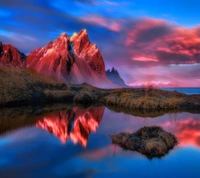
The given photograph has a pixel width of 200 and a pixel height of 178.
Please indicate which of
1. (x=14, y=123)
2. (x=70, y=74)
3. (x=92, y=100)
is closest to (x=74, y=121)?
(x=14, y=123)

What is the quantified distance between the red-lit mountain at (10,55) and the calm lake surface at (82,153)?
141 m

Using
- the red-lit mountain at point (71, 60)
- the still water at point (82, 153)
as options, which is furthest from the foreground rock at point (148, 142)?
the red-lit mountain at point (71, 60)

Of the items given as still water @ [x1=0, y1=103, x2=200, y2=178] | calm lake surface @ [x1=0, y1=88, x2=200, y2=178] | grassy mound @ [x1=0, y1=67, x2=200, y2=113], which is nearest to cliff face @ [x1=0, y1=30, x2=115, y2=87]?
grassy mound @ [x1=0, y1=67, x2=200, y2=113]

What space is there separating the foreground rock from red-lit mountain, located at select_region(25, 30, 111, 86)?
11856 centimetres

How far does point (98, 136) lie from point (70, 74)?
130 meters

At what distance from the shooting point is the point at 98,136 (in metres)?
20.6

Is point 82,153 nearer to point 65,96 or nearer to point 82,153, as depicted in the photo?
point 82,153

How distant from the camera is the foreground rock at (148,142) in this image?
15.3 m

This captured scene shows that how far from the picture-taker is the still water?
1273 centimetres

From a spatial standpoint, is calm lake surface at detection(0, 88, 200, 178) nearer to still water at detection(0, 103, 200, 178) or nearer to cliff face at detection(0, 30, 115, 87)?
still water at detection(0, 103, 200, 178)

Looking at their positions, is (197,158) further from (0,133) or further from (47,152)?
(0,133)

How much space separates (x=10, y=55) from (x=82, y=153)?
15771 centimetres

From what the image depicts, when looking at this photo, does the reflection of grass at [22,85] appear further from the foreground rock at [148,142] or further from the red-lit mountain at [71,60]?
the red-lit mountain at [71,60]

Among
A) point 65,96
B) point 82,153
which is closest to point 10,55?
point 65,96
